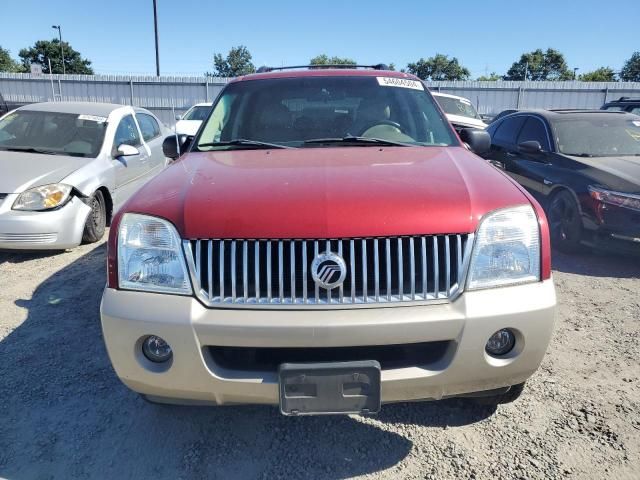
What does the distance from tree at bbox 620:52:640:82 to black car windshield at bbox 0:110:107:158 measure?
75.3 meters

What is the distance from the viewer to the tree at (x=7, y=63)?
5890 centimetres

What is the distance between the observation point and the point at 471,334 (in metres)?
1.92

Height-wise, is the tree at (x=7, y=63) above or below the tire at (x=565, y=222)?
above

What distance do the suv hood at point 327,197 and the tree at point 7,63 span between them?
68.5m

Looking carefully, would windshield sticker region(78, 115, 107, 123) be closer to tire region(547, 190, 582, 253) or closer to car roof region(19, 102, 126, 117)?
car roof region(19, 102, 126, 117)

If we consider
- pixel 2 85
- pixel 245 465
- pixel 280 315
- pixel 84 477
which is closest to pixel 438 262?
pixel 280 315

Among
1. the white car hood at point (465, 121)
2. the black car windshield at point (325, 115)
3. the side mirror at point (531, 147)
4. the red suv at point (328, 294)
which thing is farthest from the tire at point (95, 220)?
the white car hood at point (465, 121)

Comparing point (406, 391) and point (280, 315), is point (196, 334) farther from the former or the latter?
point (406, 391)

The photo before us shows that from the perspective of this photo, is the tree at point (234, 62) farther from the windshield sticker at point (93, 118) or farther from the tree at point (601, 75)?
the windshield sticker at point (93, 118)

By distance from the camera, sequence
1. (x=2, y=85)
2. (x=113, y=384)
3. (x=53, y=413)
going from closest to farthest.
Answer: (x=53, y=413), (x=113, y=384), (x=2, y=85)

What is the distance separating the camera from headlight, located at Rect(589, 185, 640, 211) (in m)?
4.81

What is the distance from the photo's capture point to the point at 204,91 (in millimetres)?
22719

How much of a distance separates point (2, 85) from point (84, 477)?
89.3 ft

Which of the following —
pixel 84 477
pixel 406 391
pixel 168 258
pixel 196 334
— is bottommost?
pixel 84 477
